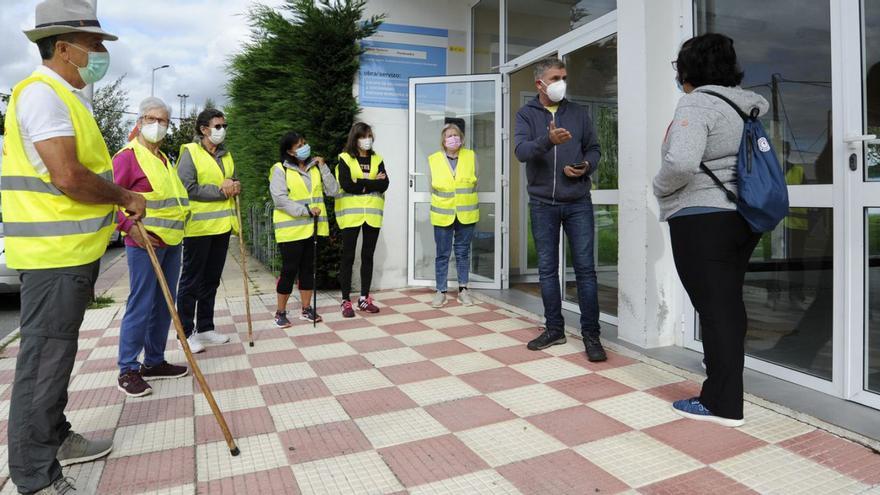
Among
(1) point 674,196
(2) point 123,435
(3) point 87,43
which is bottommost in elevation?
(2) point 123,435

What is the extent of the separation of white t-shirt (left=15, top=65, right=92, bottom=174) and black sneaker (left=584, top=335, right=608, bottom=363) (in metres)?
2.98

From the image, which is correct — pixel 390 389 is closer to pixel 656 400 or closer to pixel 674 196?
pixel 656 400

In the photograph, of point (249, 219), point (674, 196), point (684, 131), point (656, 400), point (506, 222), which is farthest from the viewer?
point (249, 219)

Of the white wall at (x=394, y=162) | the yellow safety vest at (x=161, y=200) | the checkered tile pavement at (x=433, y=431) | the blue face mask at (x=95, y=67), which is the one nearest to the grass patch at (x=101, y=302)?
the checkered tile pavement at (x=433, y=431)

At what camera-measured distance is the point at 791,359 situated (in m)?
3.27

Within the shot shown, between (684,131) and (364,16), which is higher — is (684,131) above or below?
below

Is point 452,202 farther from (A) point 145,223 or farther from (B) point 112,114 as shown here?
(B) point 112,114

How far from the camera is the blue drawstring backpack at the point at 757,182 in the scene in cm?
254

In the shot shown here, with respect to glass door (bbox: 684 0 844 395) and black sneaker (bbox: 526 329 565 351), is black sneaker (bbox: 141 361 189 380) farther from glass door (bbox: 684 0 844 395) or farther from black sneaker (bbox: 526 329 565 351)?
glass door (bbox: 684 0 844 395)

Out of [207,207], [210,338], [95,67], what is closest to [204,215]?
[207,207]

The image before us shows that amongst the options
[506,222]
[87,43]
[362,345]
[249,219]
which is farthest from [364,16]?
[249,219]

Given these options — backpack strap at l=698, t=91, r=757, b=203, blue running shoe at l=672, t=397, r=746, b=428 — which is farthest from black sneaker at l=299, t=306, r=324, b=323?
backpack strap at l=698, t=91, r=757, b=203

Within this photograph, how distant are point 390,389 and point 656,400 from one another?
1411 mm

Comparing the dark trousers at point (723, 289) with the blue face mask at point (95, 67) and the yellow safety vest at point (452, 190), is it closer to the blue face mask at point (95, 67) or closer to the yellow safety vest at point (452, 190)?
the blue face mask at point (95, 67)
